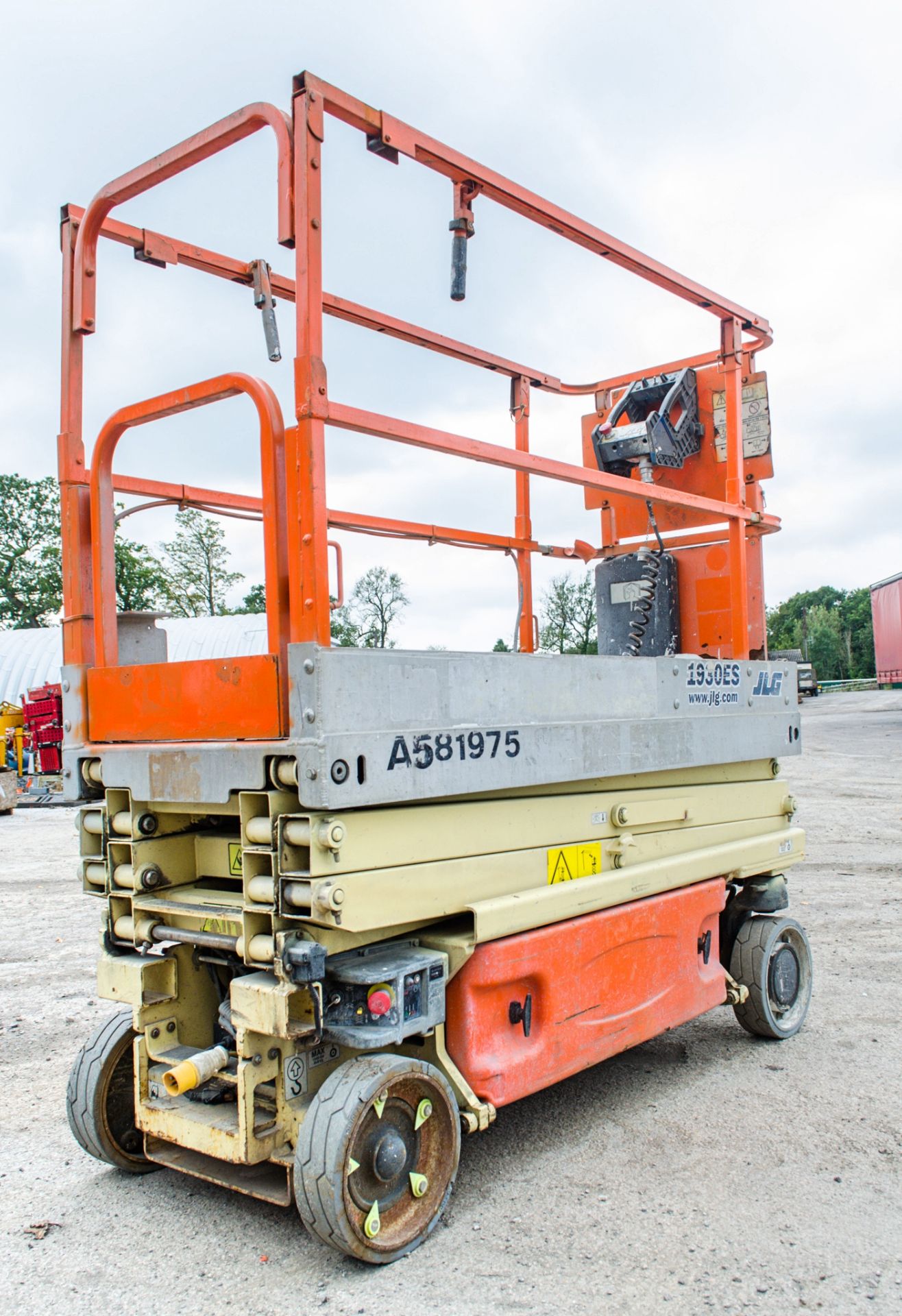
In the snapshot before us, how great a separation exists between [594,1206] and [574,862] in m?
1.12

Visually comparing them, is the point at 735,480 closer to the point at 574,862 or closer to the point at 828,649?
the point at 574,862

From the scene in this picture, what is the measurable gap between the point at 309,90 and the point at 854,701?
42.6m

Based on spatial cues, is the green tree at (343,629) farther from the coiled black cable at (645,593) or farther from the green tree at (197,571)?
the green tree at (197,571)

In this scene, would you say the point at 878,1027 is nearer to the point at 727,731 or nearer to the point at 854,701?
the point at 727,731

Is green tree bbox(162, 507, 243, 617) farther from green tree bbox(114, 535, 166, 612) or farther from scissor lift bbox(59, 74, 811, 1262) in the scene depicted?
scissor lift bbox(59, 74, 811, 1262)

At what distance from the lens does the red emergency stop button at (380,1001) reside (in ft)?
10.5

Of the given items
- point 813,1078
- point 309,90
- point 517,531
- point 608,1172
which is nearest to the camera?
point 309,90

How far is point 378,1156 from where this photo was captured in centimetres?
309

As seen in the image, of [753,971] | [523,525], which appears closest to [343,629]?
[523,525]

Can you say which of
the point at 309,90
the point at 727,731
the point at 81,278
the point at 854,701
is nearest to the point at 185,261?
the point at 81,278

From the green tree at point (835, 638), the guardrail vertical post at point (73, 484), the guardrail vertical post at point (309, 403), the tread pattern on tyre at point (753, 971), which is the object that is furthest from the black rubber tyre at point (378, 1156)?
the green tree at point (835, 638)

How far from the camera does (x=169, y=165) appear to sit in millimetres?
3451

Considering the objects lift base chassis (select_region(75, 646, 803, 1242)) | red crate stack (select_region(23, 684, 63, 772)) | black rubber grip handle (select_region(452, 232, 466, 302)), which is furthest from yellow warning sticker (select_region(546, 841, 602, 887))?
red crate stack (select_region(23, 684, 63, 772))

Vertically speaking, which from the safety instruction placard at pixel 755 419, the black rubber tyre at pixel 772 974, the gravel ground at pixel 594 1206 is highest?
the safety instruction placard at pixel 755 419
